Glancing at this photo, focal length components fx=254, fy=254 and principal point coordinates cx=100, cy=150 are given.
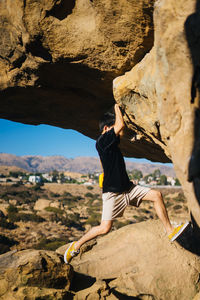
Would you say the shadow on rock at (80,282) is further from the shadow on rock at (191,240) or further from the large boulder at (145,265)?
the shadow on rock at (191,240)

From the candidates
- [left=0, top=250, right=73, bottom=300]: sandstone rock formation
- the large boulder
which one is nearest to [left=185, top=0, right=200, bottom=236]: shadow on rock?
the large boulder

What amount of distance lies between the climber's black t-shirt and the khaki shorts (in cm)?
9

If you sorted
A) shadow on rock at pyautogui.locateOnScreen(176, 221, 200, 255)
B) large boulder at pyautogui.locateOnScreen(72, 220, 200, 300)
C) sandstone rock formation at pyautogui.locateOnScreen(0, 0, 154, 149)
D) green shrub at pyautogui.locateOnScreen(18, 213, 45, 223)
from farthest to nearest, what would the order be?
green shrub at pyautogui.locateOnScreen(18, 213, 45, 223), shadow on rock at pyautogui.locateOnScreen(176, 221, 200, 255), large boulder at pyautogui.locateOnScreen(72, 220, 200, 300), sandstone rock formation at pyautogui.locateOnScreen(0, 0, 154, 149)

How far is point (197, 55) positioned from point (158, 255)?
369cm

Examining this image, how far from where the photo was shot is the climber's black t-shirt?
12.9 feet

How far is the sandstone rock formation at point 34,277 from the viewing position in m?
3.66

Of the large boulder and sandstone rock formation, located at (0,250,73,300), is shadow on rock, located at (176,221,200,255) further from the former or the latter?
sandstone rock formation, located at (0,250,73,300)

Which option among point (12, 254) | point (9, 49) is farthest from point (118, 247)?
point (9, 49)

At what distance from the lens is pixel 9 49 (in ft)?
17.7

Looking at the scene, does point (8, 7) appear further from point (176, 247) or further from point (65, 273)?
point (176, 247)

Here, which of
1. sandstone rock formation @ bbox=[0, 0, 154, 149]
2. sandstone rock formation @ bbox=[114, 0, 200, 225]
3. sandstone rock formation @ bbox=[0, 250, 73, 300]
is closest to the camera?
sandstone rock formation @ bbox=[114, 0, 200, 225]

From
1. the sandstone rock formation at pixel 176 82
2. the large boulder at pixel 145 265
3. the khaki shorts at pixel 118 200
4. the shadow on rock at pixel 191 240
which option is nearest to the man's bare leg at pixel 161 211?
the khaki shorts at pixel 118 200

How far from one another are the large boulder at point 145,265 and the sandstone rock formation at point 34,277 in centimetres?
46

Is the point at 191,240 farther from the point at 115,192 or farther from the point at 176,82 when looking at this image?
the point at 176,82
